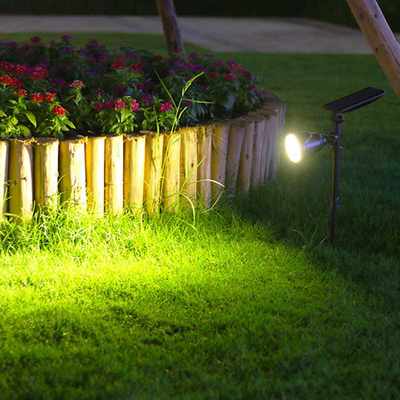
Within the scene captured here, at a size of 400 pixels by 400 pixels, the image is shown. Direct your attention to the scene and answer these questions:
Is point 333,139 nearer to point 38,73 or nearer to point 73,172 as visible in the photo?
point 73,172

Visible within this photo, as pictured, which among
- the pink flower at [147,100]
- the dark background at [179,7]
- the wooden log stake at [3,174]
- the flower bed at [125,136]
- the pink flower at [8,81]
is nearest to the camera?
the wooden log stake at [3,174]

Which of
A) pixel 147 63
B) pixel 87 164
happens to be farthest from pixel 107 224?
pixel 147 63

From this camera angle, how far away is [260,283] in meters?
4.05

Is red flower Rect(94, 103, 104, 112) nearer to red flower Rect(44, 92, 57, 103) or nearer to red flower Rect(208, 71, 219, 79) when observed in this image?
red flower Rect(44, 92, 57, 103)

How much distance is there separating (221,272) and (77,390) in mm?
1254

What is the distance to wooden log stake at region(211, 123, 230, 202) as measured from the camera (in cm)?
495

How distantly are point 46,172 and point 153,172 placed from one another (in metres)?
0.60

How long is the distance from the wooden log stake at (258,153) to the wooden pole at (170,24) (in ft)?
7.48

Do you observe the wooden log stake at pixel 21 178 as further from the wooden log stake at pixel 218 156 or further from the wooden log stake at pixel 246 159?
the wooden log stake at pixel 246 159

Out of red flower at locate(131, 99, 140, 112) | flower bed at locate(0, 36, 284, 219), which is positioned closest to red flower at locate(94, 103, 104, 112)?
flower bed at locate(0, 36, 284, 219)

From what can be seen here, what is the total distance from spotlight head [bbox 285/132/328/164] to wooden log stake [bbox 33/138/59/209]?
1.16m

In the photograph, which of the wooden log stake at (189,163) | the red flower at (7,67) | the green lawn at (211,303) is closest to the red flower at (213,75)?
the green lawn at (211,303)

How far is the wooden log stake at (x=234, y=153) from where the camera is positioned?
5055 mm

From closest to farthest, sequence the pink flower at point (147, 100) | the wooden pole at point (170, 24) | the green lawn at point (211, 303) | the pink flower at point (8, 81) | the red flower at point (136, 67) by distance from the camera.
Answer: the green lawn at point (211, 303) → the pink flower at point (8, 81) → the pink flower at point (147, 100) → the red flower at point (136, 67) → the wooden pole at point (170, 24)
